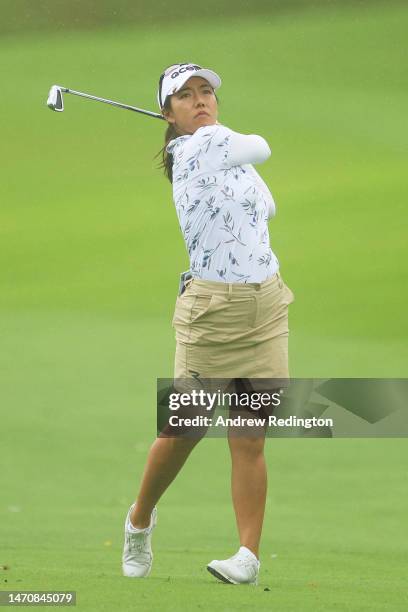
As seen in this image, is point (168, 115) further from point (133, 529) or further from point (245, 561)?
point (245, 561)

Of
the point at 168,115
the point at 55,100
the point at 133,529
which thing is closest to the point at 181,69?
the point at 168,115

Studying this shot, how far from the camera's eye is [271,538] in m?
5.94

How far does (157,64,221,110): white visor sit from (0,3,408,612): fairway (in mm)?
1455

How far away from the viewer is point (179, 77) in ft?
14.9

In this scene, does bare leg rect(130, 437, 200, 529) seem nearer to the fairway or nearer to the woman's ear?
the fairway

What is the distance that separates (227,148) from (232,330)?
0.52 meters

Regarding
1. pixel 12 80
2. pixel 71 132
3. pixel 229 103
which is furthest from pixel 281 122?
pixel 12 80

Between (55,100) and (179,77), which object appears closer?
(179,77)

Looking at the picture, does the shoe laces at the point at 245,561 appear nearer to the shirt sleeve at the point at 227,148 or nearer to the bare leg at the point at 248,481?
the bare leg at the point at 248,481

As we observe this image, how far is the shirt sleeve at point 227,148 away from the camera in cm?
426

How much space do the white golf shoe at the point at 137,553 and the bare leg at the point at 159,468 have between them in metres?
0.03

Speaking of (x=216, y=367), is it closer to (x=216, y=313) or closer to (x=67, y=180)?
(x=216, y=313)

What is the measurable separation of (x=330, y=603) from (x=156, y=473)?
0.83 metres

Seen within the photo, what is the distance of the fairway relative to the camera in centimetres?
531
